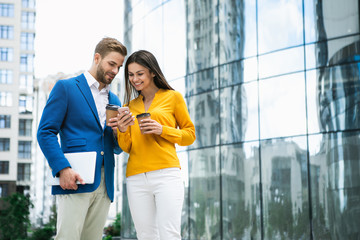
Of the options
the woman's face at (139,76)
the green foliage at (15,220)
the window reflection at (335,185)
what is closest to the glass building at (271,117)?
the window reflection at (335,185)

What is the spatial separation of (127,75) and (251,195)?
11341 mm

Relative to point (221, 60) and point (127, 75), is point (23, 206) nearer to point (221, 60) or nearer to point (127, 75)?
point (221, 60)

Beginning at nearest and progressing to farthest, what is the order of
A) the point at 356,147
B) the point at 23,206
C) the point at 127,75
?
the point at 127,75, the point at 356,147, the point at 23,206

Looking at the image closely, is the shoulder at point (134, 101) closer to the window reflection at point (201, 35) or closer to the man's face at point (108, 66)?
the man's face at point (108, 66)

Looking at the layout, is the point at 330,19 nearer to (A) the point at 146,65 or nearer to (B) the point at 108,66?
(A) the point at 146,65

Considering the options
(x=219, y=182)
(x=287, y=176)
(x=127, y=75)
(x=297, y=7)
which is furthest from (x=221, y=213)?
(x=127, y=75)

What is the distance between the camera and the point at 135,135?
3.39 m

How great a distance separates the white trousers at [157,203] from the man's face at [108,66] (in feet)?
2.42

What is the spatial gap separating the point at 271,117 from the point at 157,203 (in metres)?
11.3

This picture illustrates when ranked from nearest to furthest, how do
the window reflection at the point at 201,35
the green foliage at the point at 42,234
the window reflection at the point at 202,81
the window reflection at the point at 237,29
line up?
the window reflection at the point at 237,29
the window reflection at the point at 202,81
the window reflection at the point at 201,35
the green foliage at the point at 42,234

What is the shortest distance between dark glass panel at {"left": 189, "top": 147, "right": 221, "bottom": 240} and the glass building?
0.03m

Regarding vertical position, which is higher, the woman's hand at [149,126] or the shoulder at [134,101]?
the shoulder at [134,101]

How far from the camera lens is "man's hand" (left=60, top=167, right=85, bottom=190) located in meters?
3.11

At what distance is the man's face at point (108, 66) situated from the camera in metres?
3.42
